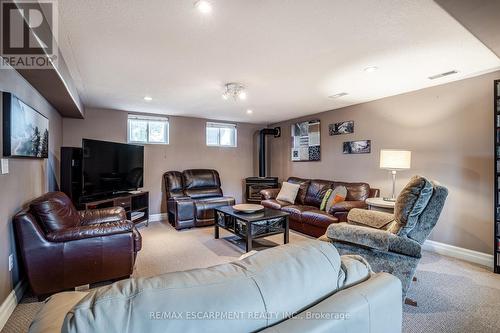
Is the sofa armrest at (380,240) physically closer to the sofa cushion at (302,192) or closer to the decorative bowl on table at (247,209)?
the decorative bowl on table at (247,209)

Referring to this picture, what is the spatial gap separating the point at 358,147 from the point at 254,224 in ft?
8.03

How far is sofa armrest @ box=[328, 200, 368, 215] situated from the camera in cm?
370

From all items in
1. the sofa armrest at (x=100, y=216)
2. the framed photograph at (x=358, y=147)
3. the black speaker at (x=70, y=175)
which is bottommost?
the sofa armrest at (x=100, y=216)

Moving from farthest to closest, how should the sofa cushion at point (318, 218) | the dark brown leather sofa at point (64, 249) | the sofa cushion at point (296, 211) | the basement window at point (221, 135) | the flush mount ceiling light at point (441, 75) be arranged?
1. the basement window at point (221, 135)
2. the sofa cushion at point (296, 211)
3. the sofa cushion at point (318, 218)
4. the flush mount ceiling light at point (441, 75)
5. the dark brown leather sofa at point (64, 249)

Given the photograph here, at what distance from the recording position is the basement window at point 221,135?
611 centimetres

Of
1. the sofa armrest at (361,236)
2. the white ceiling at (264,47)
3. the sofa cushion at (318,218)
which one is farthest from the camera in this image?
the sofa cushion at (318,218)

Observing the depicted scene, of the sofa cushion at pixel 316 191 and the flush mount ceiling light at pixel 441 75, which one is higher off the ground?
the flush mount ceiling light at pixel 441 75

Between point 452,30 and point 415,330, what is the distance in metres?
2.33

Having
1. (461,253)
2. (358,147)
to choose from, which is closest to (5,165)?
(358,147)

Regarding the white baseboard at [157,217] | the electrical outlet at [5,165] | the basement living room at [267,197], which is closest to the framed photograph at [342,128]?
Answer: the basement living room at [267,197]

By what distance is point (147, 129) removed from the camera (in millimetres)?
5379

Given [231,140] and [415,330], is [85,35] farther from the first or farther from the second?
[231,140]

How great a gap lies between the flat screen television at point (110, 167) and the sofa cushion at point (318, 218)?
321 centimetres

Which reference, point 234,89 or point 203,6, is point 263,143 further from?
point 203,6
